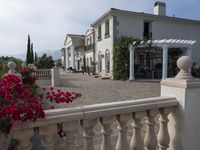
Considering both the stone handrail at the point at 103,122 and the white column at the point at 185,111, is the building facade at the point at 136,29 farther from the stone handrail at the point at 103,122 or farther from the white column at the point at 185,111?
the stone handrail at the point at 103,122

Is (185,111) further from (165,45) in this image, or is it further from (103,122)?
(165,45)

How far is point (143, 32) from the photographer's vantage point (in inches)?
656

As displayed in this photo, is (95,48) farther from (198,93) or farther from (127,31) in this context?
(198,93)

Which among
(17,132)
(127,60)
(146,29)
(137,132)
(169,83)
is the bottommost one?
(137,132)

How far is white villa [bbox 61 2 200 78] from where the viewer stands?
15664mm

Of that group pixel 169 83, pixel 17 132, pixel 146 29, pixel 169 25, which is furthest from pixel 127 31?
pixel 17 132

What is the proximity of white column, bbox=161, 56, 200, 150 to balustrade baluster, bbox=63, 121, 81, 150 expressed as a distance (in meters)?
1.14

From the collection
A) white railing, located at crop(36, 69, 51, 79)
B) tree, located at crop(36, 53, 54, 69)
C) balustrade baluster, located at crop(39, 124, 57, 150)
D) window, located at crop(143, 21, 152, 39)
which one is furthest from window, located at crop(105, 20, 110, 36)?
balustrade baluster, located at crop(39, 124, 57, 150)

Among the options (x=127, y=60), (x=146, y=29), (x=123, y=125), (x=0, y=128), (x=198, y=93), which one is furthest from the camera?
(x=146, y=29)

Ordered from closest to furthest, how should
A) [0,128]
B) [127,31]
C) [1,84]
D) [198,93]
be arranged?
[0,128]
[1,84]
[198,93]
[127,31]

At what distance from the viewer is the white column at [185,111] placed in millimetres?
1913

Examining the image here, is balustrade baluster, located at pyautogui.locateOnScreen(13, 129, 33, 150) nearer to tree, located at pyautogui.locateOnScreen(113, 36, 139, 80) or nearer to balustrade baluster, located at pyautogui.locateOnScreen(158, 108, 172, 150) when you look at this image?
balustrade baluster, located at pyautogui.locateOnScreen(158, 108, 172, 150)

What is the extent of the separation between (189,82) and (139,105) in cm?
58

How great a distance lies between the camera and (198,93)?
198 centimetres
